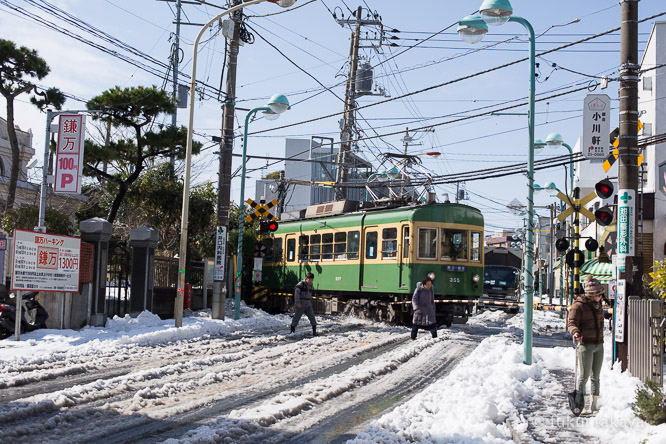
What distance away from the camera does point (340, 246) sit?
80.3 feet

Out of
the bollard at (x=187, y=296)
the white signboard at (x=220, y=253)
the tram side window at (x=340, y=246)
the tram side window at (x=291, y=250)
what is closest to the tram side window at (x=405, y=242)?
the tram side window at (x=340, y=246)

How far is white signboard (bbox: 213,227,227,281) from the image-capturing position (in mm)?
22188

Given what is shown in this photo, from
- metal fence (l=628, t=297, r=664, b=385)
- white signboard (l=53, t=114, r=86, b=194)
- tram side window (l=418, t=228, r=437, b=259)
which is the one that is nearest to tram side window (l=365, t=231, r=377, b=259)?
tram side window (l=418, t=228, r=437, b=259)

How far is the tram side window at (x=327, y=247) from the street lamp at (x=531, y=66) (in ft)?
39.2

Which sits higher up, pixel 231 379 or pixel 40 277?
pixel 40 277

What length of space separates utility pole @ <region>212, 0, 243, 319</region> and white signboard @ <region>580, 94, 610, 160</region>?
10622 mm

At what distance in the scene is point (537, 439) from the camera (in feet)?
25.3

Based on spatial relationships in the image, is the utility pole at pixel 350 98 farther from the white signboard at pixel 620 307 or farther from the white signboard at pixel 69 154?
the white signboard at pixel 620 307

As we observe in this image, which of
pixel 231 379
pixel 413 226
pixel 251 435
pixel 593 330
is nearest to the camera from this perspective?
pixel 251 435

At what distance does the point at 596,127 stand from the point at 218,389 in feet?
34.0

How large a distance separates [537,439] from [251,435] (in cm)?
300

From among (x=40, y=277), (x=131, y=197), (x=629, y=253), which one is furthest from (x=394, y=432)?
A: (x=131, y=197)

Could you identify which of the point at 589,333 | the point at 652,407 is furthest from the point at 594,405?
the point at 652,407

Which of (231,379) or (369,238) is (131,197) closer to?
(369,238)
